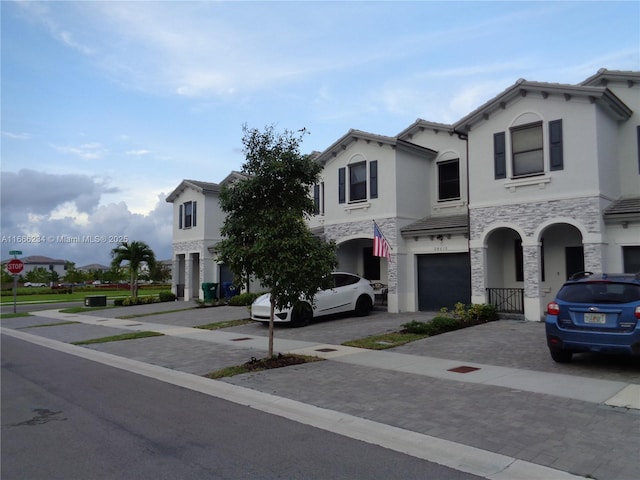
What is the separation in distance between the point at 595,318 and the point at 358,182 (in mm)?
12951

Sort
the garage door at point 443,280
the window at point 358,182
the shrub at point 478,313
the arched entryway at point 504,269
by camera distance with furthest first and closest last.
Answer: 1. the window at point 358,182
2. the garage door at point 443,280
3. the arched entryway at point 504,269
4. the shrub at point 478,313

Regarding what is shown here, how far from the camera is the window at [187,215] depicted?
30.8 metres

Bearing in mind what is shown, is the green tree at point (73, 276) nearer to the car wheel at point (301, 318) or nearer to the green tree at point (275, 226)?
the car wheel at point (301, 318)

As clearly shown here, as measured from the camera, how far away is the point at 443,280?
18406 mm

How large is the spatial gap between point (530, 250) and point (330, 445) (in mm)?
11761

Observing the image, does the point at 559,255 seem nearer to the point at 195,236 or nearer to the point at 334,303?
the point at 334,303

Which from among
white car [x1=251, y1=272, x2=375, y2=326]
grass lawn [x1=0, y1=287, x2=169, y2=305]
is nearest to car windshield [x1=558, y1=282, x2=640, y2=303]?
white car [x1=251, y1=272, x2=375, y2=326]

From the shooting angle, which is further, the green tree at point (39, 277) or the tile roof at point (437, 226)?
the green tree at point (39, 277)

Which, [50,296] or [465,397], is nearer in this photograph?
[465,397]

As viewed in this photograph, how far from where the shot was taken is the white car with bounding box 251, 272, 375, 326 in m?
16.0

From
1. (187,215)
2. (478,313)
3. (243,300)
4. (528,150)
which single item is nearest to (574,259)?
(478,313)

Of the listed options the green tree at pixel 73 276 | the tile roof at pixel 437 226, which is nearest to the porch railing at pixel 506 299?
the tile roof at pixel 437 226

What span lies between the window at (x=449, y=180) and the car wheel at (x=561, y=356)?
1124cm

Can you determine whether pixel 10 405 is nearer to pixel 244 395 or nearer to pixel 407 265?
pixel 244 395
